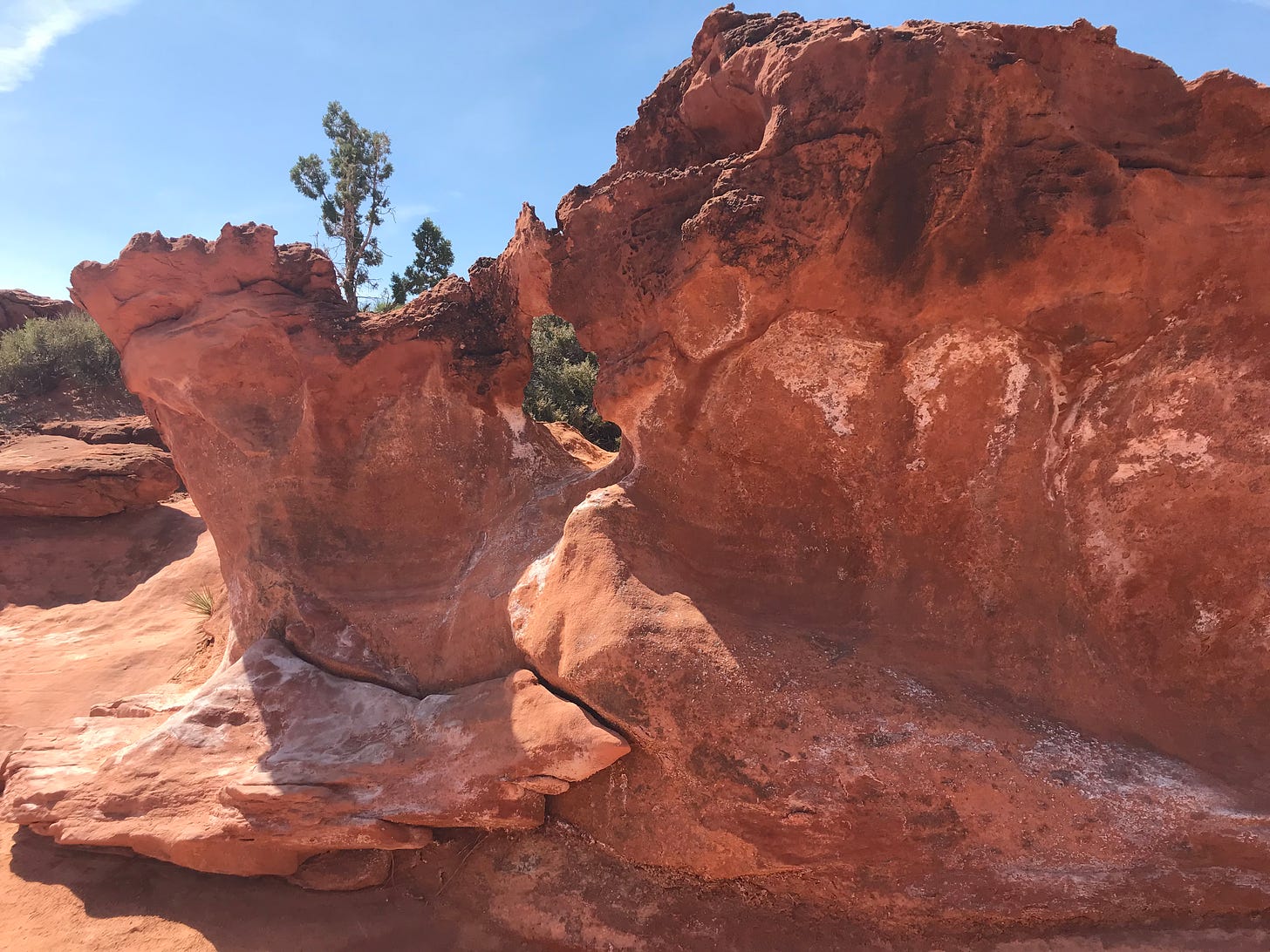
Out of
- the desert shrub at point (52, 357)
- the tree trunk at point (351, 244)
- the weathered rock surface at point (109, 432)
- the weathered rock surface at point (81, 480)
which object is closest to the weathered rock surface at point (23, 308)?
the desert shrub at point (52, 357)

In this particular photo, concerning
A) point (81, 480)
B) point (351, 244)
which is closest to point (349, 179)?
point (351, 244)

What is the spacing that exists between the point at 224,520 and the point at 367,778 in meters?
2.02

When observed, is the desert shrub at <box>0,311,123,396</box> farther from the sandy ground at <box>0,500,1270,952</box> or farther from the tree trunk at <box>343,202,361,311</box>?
the sandy ground at <box>0,500,1270,952</box>

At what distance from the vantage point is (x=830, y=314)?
8.90 feet

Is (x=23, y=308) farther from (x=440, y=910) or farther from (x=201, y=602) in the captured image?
(x=440, y=910)

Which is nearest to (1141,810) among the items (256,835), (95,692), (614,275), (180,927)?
(614,275)

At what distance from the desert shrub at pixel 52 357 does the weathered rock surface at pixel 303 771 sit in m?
12.3

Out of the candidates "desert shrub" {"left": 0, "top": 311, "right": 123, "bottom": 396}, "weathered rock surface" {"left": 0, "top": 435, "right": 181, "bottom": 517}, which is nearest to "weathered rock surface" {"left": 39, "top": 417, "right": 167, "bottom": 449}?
"weathered rock surface" {"left": 0, "top": 435, "right": 181, "bottom": 517}

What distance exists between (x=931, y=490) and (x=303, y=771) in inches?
108

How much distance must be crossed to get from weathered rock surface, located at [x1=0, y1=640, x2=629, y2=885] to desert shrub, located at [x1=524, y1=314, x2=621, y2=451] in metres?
5.79

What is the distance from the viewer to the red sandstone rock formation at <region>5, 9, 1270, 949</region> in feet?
7.50

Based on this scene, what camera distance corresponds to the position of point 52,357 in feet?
43.0

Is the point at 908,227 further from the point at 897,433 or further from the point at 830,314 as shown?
the point at 897,433

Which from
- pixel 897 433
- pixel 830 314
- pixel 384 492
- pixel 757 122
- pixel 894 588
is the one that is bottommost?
pixel 894 588
